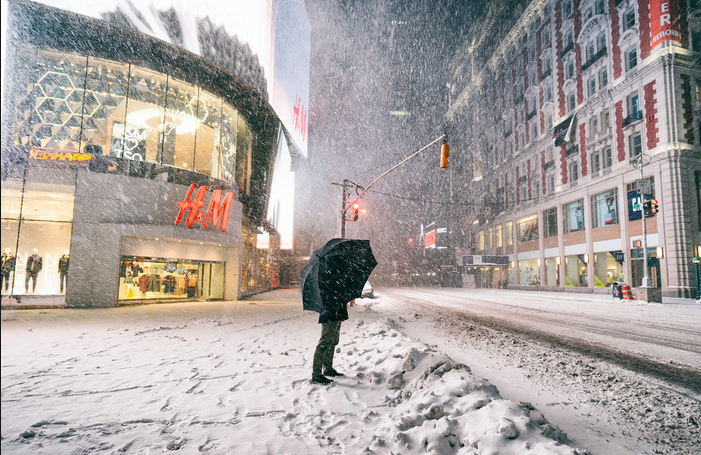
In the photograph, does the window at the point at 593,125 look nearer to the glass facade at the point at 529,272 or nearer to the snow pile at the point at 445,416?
the glass facade at the point at 529,272

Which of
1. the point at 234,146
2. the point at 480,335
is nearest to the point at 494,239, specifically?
the point at 234,146

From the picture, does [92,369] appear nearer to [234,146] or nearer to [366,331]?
[366,331]

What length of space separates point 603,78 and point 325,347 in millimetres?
36388

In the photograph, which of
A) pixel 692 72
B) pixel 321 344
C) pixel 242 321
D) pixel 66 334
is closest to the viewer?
pixel 321 344

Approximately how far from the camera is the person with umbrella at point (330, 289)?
5.21 m

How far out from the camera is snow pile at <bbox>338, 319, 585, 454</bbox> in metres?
3.09

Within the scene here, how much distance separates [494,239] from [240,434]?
168 ft

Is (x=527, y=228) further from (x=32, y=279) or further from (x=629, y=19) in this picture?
(x=32, y=279)

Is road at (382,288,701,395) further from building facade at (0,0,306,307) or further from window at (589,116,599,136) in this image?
window at (589,116,599,136)

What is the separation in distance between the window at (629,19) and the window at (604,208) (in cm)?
1198

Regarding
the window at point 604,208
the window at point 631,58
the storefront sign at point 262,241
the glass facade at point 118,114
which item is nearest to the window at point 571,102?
the window at point 631,58

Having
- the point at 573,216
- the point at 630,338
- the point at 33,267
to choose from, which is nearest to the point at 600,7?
the point at 573,216

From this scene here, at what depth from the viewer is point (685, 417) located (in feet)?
13.3

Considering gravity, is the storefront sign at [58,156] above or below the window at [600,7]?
below
